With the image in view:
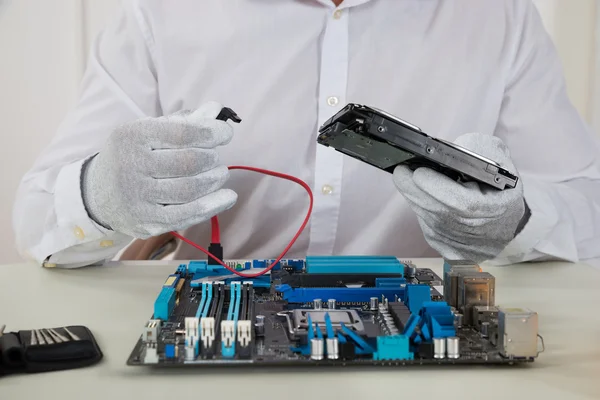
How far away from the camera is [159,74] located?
1.49 m

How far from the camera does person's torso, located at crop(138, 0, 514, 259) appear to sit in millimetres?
1446

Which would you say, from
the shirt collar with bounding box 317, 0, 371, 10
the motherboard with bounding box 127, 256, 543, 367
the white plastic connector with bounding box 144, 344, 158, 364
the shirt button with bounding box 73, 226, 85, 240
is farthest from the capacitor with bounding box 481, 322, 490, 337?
the shirt collar with bounding box 317, 0, 371, 10

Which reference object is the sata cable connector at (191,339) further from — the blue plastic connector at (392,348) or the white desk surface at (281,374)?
the blue plastic connector at (392,348)

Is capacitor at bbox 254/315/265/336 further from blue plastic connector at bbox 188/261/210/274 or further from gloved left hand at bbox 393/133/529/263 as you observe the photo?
gloved left hand at bbox 393/133/529/263

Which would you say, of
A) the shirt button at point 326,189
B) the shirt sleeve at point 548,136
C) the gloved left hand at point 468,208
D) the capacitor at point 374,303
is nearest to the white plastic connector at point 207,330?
the capacitor at point 374,303

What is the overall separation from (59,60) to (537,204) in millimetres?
1936

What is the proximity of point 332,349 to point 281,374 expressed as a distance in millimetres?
61

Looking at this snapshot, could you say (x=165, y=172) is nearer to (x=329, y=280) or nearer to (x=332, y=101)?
(x=329, y=280)

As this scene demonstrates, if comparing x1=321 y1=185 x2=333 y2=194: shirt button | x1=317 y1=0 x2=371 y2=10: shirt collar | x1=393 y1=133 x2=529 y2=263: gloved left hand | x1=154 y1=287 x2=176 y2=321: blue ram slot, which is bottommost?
x1=154 y1=287 x2=176 y2=321: blue ram slot

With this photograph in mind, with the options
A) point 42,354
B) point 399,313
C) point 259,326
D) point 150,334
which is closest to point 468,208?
point 399,313

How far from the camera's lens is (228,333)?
0.72 m

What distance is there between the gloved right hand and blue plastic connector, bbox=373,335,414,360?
17.3 inches

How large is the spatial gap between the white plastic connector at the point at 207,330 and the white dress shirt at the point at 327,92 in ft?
2.40

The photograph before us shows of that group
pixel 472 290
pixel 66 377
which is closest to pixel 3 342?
pixel 66 377
